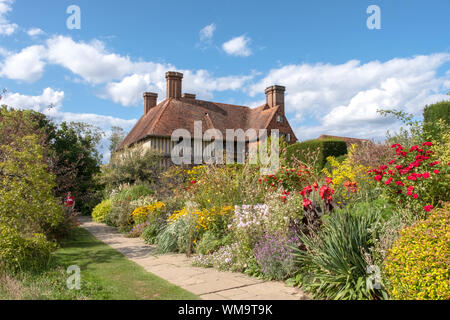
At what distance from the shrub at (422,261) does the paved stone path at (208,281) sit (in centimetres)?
116

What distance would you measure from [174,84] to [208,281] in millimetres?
23017

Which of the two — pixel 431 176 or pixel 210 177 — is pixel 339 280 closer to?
pixel 431 176

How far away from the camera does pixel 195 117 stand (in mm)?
25812

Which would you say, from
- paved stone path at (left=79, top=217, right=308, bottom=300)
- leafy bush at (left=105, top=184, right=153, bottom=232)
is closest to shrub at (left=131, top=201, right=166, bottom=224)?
leafy bush at (left=105, top=184, right=153, bottom=232)

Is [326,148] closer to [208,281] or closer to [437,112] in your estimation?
[437,112]

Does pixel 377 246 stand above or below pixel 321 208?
below

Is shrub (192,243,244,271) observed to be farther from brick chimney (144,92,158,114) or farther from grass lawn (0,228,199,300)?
brick chimney (144,92,158,114)

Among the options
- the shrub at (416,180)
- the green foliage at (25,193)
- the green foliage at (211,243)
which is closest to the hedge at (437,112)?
the shrub at (416,180)

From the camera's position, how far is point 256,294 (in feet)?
14.6

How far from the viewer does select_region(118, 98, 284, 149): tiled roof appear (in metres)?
23.9

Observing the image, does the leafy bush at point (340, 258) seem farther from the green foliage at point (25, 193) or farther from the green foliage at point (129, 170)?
the green foliage at point (129, 170)

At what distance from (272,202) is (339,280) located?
7.03ft
